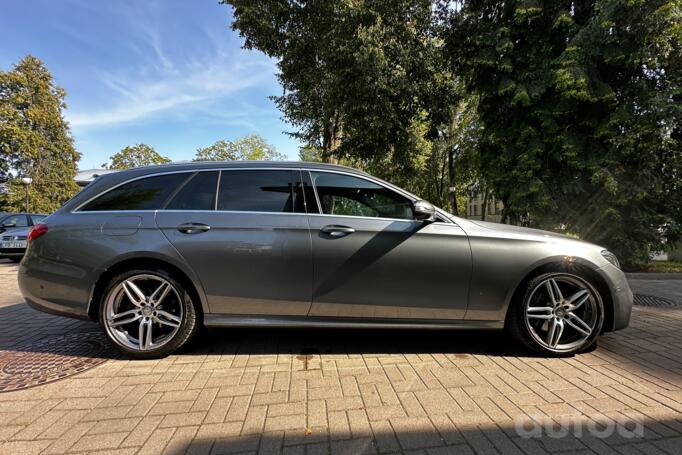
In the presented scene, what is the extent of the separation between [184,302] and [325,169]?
5.56 feet

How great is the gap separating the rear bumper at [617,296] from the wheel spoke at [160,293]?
3.74m

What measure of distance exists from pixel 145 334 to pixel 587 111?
996 centimetres

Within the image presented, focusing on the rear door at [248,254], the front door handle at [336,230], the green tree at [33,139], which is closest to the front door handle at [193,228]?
the rear door at [248,254]

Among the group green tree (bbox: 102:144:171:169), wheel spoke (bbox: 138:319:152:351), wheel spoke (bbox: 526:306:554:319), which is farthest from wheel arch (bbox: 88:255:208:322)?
green tree (bbox: 102:144:171:169)

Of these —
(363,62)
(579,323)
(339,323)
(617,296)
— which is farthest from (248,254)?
(363,62)

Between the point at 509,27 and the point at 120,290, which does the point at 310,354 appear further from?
the point at 509,27

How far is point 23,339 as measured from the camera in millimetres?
3555

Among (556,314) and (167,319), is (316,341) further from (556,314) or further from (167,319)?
(556,314)

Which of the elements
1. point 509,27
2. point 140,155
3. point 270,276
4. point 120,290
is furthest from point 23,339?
point 140,155

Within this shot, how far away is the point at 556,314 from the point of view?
2.96m

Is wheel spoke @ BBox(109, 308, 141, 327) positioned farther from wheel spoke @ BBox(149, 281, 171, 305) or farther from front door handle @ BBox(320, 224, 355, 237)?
front door handle @ BBox(320, 224, 355, 237)

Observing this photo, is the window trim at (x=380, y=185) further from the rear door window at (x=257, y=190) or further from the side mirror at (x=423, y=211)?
the rear door window at (x=257, y=190)

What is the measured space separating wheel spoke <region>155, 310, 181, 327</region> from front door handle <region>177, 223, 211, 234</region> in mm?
734

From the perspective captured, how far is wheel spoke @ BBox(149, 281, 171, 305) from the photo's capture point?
2.93 m
